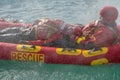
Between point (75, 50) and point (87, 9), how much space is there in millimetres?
3632

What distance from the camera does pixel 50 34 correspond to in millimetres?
5504

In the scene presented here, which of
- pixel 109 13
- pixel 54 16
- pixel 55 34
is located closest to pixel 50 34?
pixel 55 34

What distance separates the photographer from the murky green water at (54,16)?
16.8ft

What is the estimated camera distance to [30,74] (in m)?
5.16

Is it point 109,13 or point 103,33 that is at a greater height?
point 109,13

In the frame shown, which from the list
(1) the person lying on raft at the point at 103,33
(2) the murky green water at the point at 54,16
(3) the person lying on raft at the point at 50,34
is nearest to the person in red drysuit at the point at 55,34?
(3) the person lying on raft at the point at 50,34

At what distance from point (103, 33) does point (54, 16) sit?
315 cm

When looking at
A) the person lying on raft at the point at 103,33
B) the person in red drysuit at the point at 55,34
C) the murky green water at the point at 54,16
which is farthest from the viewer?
the person in red drysuit at the point at 55,34

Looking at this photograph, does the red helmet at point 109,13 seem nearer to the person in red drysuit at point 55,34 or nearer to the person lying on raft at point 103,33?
the person lying on raft at point 103,33

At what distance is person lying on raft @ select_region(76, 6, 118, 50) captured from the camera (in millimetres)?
5219

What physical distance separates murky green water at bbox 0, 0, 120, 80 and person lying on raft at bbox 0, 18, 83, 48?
1.44 ft

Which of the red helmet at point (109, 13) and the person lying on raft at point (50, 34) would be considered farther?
the person lying on raft at point (50, 34)

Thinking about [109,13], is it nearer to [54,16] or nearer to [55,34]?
[55,34]

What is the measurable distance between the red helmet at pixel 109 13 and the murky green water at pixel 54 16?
33.8 inches
